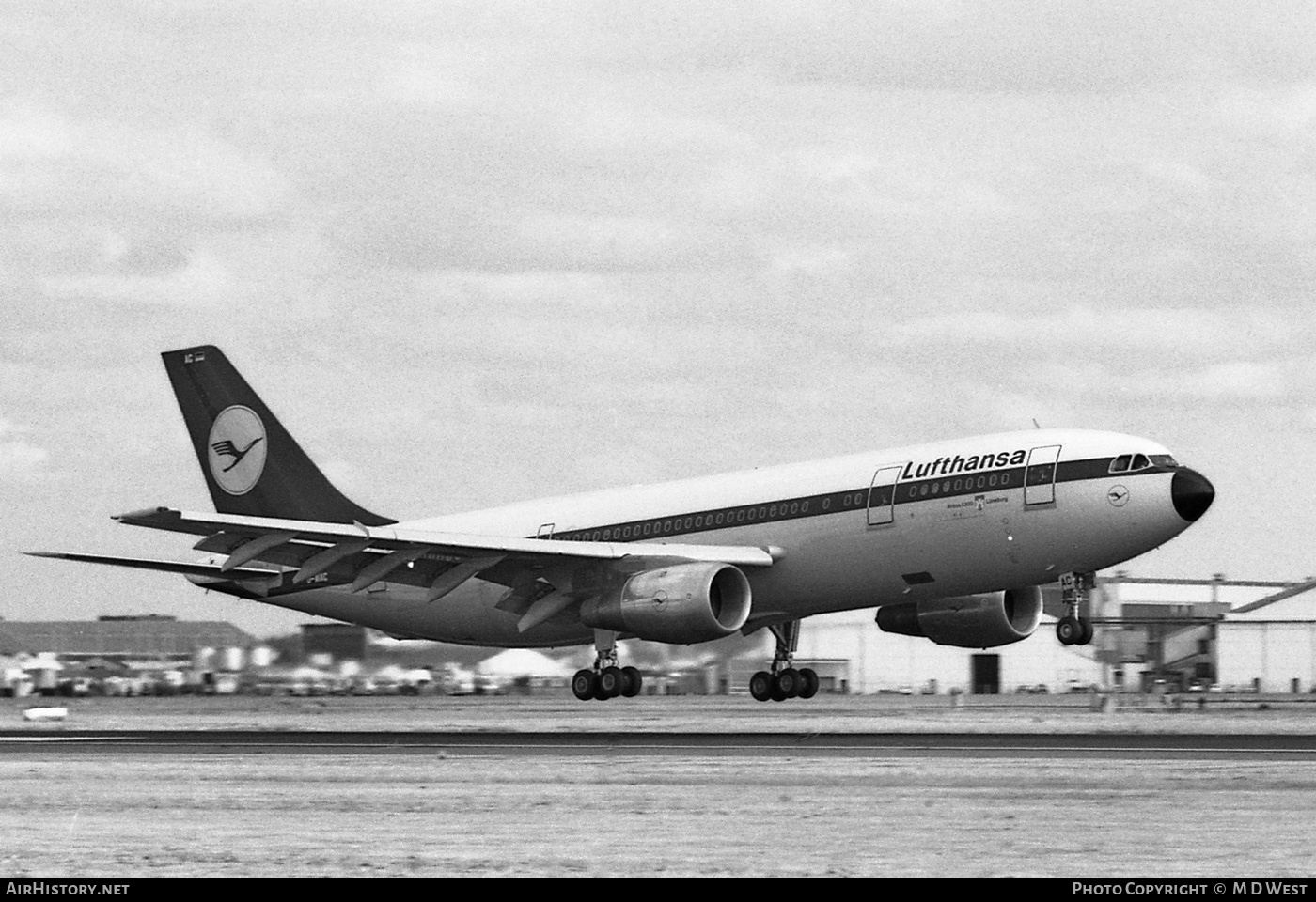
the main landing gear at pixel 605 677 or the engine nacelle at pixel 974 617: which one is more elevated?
the engine nacelle at pixel 974 617

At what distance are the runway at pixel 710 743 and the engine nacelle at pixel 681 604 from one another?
11.8ft

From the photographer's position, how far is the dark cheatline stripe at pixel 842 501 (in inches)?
1583

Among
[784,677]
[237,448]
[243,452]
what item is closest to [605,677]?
[784,677]

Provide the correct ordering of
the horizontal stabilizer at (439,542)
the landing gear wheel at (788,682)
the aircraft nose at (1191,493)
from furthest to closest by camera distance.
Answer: the landing gear wheel at (788,682)
the horizontal stabilizer at (439,542)
the aircraft nose at (1191,493)

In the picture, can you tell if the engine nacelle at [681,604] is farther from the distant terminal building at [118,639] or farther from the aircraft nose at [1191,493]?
the distant terminal building at [118,639]

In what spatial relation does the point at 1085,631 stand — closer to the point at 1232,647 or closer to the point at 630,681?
the point at 630,681

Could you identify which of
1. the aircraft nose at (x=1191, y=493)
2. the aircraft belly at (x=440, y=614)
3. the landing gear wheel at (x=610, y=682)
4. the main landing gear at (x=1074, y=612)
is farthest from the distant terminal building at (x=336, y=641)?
the aircraft nose at (x=1191, y=493)

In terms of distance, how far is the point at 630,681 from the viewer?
4553 cm

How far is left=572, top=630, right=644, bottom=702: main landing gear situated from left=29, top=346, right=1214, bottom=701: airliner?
1.7 inches

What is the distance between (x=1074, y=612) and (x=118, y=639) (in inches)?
2437

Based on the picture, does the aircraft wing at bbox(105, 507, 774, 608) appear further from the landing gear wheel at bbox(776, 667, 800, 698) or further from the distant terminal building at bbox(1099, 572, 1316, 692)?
the distant terminal building at bbox(1099, 572, 1316, 692)

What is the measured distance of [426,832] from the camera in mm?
19531
